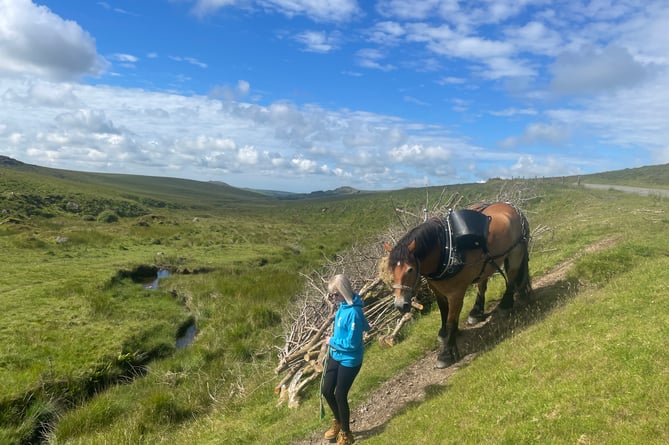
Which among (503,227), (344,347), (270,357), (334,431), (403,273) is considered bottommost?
(270,357)

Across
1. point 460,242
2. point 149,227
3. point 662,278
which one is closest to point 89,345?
point 460,242

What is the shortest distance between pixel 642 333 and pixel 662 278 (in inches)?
100

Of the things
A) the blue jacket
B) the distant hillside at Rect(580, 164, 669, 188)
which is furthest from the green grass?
the distant hillside at Rect(580, 164, 669, 188)

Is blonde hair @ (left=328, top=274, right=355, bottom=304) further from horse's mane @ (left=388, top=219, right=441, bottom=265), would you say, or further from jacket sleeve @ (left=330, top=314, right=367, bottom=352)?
horse's mane @ (left=388, top=219, right=441, bottom=265)

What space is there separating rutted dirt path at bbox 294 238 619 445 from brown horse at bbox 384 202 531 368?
38 cm

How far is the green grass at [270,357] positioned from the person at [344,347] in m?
0.78

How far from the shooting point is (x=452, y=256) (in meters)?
6.38

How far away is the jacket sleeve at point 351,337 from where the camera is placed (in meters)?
5.55

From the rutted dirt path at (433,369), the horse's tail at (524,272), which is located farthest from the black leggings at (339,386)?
the horse's tail at (524,272)

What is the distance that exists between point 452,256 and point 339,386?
2571mm

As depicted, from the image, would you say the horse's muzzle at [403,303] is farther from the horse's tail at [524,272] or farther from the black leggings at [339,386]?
the horse's tail at [524,272]

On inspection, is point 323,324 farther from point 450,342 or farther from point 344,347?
point 344,347

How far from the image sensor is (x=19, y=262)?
76.2 ft

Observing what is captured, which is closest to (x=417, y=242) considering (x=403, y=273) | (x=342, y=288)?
(x=403, y=273)
